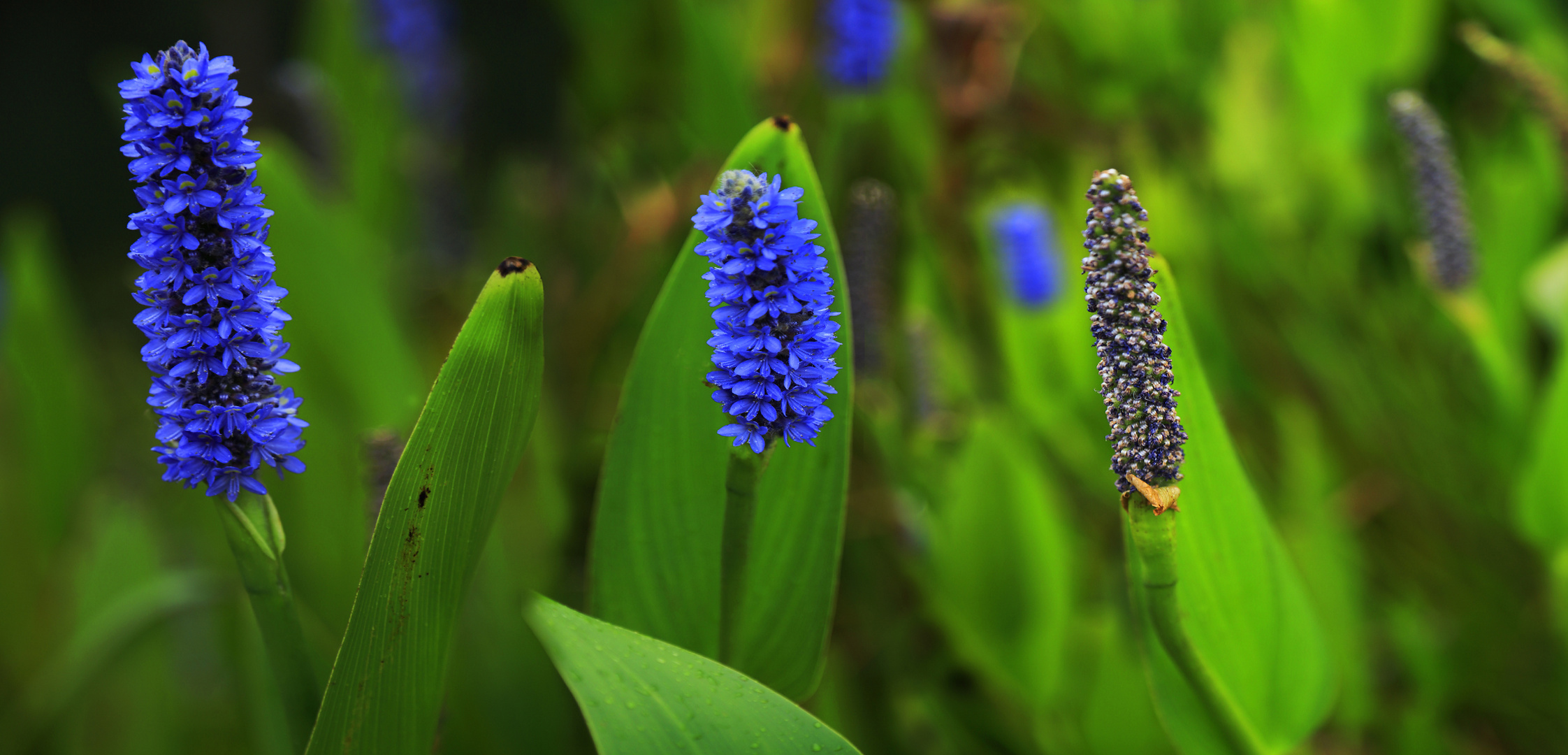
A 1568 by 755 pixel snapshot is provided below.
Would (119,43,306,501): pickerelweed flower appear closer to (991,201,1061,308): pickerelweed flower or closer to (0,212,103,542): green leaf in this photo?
(991,201,1061,308): pickerelweed flower

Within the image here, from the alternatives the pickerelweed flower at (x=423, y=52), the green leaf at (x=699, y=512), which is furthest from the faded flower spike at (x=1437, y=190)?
the pickerelweed flower at (x=423, y=52)

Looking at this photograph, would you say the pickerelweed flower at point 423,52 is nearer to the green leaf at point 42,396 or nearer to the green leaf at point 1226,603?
the green leaf at point 42,396

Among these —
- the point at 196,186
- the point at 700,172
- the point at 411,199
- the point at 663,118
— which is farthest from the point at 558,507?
the point at 411,199

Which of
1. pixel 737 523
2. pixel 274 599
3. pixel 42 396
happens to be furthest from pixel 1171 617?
pixel 42 396

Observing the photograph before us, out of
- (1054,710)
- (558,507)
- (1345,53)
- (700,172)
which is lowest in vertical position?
(1054,710)

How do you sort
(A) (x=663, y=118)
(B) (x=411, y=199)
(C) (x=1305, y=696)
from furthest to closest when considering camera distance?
1. (B) (x=411, y=199)
2. (A) (x=663, y=118)
3. (C) (x=1305, y=696)

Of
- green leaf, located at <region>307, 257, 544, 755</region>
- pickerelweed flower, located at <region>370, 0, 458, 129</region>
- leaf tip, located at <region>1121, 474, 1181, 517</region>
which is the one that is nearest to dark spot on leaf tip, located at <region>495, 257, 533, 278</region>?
green leaf, located at <region>307, 257, 544, 755</region>

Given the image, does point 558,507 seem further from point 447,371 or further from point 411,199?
point 411,199

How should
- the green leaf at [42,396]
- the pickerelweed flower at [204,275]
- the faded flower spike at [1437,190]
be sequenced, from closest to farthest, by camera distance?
the pickerelweed flower at [204,275] → the faded flower spike at [1437,190] → the green leaf at [42,396]
